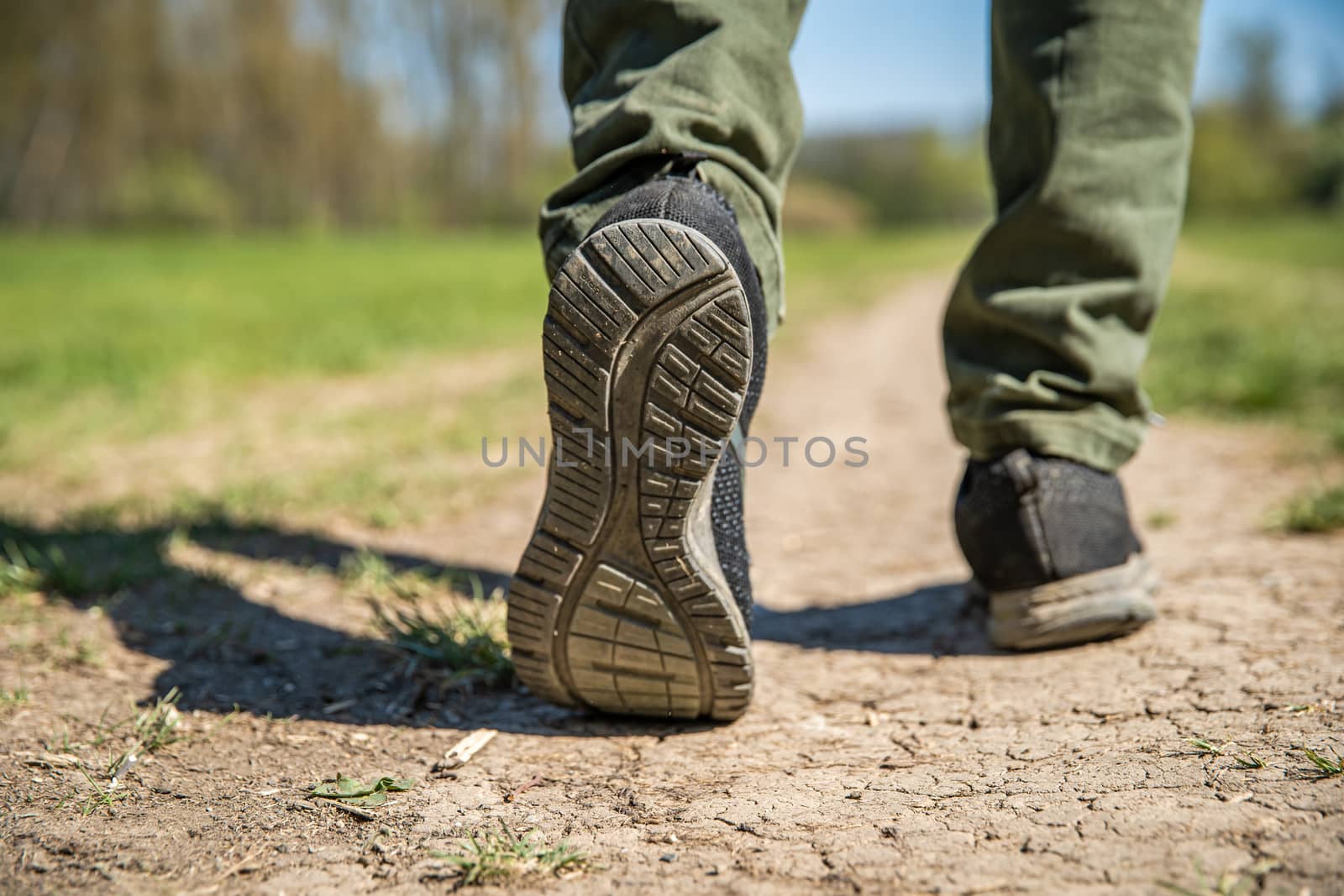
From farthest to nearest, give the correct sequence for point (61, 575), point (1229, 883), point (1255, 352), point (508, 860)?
point (1255, 352), point (61, 575), point (508, 860), point (1229, 883)

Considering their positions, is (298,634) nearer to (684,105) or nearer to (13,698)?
(13,698)

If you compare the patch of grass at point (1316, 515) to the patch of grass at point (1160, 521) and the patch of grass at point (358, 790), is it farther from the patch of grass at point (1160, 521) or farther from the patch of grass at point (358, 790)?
the patch of grass at point (358, 790)

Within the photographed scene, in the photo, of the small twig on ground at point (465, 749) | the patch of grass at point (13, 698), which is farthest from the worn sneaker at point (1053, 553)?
the patch of grass at point (13, 698)

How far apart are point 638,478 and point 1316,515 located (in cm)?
144

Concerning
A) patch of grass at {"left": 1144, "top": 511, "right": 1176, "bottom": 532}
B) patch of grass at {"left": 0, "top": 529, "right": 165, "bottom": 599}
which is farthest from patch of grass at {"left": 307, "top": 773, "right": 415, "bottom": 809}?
patch of grass at {"left": 1144, "top": 511, "right": 1176, "bottom": 532}

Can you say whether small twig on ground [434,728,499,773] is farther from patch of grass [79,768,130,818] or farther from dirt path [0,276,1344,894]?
patch of grass [79,768,130,818]

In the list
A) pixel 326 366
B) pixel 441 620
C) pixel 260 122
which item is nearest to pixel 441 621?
pixel 441 620

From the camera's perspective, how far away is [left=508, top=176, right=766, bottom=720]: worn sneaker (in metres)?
1.07

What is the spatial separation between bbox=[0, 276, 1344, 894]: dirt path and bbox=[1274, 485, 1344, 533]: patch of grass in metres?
0.06

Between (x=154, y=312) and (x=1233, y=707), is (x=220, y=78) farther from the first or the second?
(x=1233, y=707)

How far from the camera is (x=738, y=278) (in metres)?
1.10

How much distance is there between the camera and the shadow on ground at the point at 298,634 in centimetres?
131

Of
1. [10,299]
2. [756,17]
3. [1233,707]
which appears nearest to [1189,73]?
[756,17]

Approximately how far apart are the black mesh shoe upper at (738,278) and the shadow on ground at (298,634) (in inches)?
8.7
